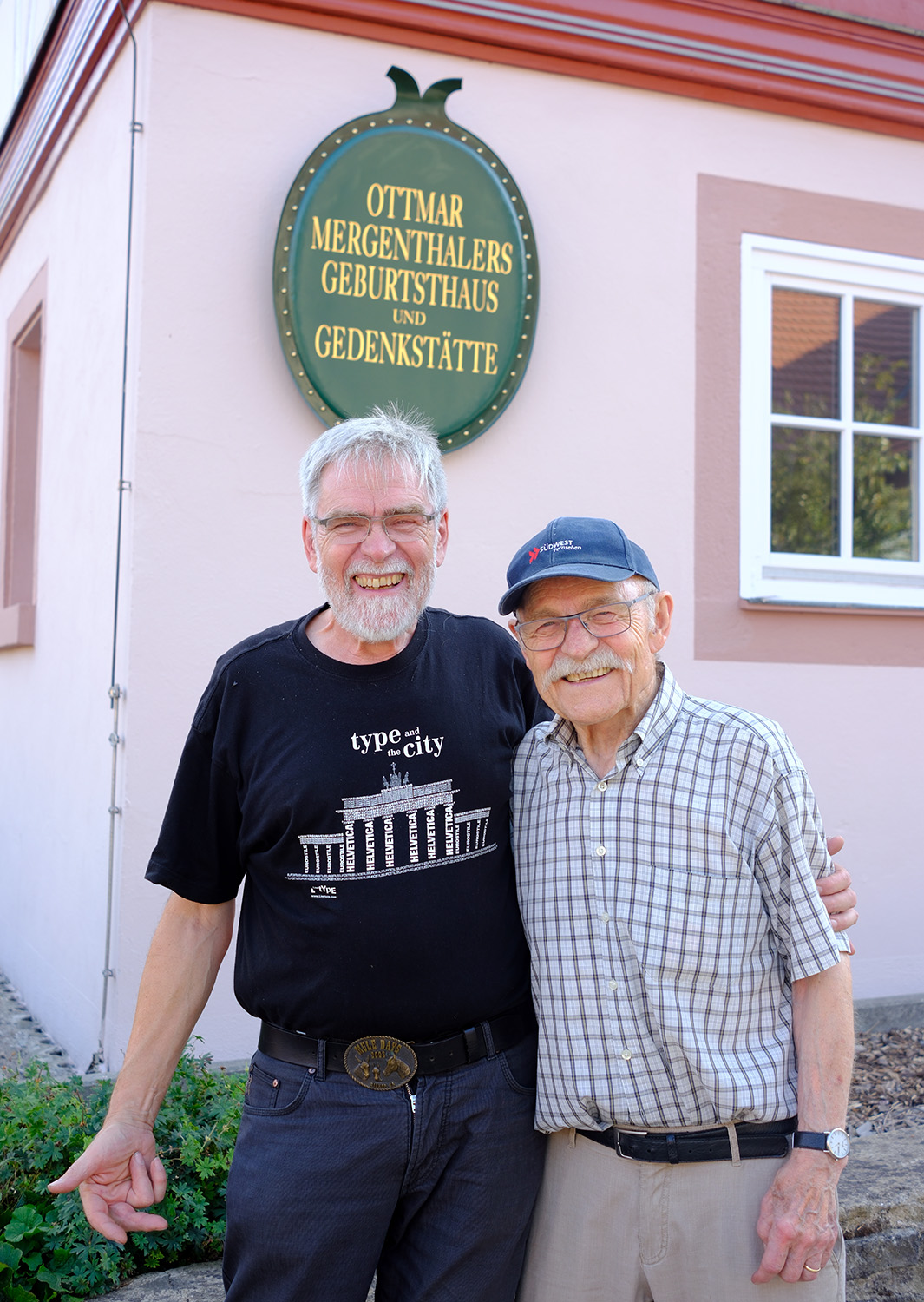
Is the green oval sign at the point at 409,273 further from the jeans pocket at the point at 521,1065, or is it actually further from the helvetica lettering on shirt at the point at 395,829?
the jeans pocket at the point at 521,1065

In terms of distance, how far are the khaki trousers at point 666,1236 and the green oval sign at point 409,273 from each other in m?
2.63

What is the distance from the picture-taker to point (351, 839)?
189 cm

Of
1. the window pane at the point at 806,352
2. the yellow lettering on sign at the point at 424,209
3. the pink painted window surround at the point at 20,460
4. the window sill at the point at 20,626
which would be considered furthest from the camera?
the pink painted window surround at the point at 20,460

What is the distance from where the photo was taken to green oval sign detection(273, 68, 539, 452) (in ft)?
12.3

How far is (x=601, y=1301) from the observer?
1811 millimetres

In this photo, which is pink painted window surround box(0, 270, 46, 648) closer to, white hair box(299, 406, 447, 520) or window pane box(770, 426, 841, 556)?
window pane box(770, 426, 841, 556)

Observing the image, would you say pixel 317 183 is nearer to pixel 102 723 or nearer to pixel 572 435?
pixel 572 435

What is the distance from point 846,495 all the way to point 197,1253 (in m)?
3.64

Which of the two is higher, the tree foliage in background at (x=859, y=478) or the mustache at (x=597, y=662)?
the tree foliage in background at (x=859, y=478)

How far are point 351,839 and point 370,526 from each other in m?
0.54

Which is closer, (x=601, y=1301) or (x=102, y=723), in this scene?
(x=601, y=1301)

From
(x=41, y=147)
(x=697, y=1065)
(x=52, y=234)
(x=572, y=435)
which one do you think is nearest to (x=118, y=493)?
(x=572, y=435)

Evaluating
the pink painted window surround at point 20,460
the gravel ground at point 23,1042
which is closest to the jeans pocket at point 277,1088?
the gravel ground at point 23,1042

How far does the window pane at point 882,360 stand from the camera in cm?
478
